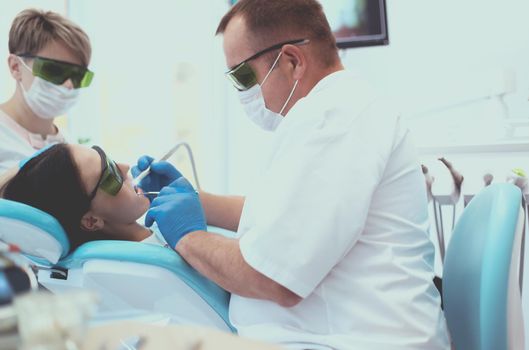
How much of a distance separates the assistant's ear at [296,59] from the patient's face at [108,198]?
0.58m

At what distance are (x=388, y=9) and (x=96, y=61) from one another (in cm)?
193

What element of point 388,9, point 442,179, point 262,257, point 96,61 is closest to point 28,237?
point 262,257

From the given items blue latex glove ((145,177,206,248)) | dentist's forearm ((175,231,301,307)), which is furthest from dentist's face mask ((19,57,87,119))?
dentist's forearm ((175,231,301,307))

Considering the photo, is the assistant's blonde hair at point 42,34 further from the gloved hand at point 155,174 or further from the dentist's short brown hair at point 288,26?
the dentist's short brown hair at point 288,26

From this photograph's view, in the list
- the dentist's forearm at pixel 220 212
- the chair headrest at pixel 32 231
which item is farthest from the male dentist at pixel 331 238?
the dentist's forearm at pixel 220 212

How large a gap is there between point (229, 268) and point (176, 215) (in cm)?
21

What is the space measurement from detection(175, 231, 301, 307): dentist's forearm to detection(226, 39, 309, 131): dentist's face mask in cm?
47

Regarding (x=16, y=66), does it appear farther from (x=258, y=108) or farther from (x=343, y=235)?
(x=343, y=235)

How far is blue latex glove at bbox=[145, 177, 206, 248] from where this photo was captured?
4.19 ft

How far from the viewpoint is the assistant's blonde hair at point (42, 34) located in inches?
86.0

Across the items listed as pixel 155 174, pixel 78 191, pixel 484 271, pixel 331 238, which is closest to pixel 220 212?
pixel 155 174

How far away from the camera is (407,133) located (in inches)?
49.6

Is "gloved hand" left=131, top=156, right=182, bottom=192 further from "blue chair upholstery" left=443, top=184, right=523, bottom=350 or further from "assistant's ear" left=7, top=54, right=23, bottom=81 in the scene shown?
"assistant's ear" left=7, top=54, right=23, bottom=81

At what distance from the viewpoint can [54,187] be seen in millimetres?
1380
